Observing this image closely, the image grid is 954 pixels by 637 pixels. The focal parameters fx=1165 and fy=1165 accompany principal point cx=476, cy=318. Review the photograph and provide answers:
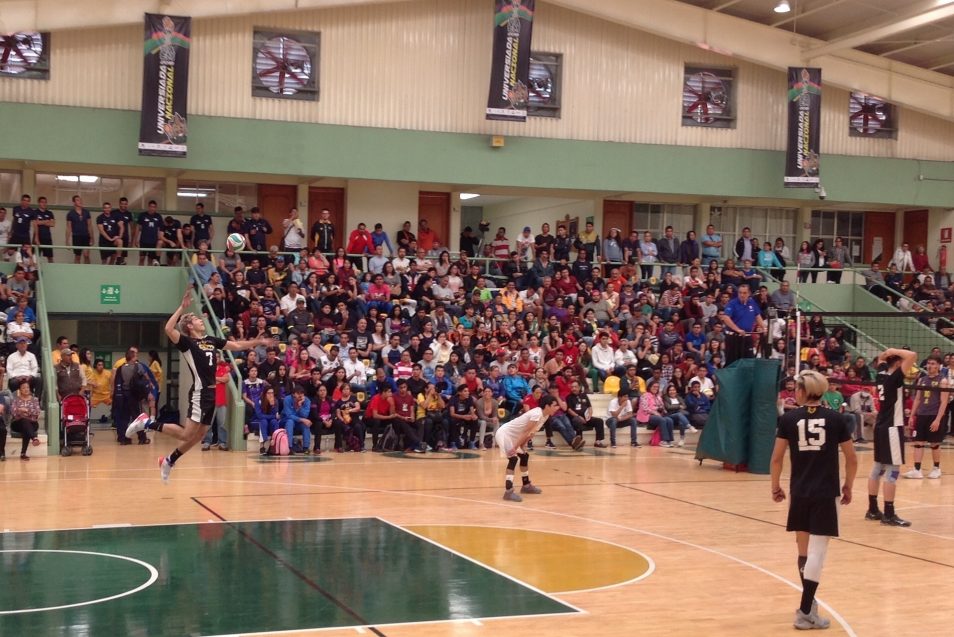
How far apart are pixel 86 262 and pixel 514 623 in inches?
838

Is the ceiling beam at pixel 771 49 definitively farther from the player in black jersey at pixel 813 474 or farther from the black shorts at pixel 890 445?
the player in black jersey at pixel 813 474

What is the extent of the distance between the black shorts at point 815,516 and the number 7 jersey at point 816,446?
50 mm

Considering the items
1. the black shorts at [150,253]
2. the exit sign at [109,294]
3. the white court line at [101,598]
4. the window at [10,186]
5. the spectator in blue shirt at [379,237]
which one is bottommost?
the white court line at [101,598]

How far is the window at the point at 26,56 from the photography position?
27.3 meters

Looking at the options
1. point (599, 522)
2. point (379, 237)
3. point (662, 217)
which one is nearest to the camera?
point (599, 522)

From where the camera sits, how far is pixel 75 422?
20734 mm

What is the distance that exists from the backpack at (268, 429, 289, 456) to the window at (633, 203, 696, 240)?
17.0 metres

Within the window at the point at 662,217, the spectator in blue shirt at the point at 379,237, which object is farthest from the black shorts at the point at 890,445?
the window at the point at 662,217

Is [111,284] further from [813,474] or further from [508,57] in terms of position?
[813,474]

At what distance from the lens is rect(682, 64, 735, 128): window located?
1303 inches

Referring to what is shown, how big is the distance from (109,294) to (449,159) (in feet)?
31.0

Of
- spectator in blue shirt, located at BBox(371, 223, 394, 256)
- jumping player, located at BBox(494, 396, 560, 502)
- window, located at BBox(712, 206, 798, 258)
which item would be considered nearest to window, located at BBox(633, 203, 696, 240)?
window, located at BBox(712, 206, 798, 258)

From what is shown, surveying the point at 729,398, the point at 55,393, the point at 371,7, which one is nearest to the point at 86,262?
the point at 55,393

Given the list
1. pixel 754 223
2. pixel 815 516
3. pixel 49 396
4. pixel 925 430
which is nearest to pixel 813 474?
pixel 815 516
